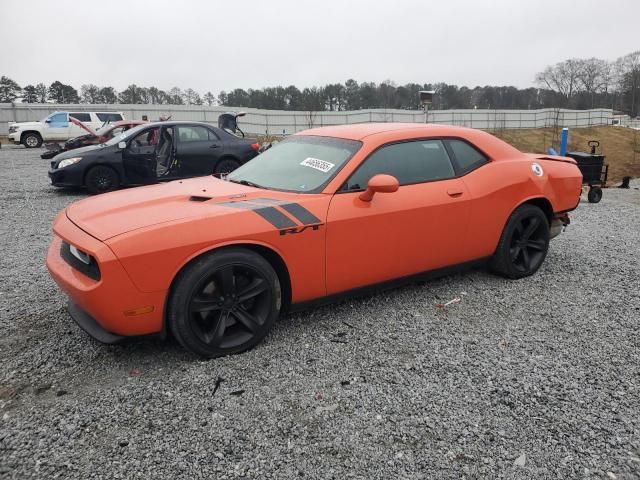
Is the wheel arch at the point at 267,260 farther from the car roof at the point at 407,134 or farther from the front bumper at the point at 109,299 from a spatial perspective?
the car roof at the point at 407,134

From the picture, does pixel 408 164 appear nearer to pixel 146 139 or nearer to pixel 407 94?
pixel 146 139

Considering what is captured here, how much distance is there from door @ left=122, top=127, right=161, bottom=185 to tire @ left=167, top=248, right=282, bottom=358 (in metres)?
6.50

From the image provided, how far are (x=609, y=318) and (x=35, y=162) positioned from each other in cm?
1716

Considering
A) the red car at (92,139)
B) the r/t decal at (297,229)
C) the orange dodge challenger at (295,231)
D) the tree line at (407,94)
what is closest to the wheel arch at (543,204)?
the orange dodge challenger at (295,231)

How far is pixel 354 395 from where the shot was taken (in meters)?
2.62

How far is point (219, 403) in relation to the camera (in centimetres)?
255

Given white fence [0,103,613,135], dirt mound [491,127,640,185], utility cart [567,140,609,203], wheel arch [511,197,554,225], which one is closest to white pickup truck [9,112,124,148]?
white fence [0,103,613,135]

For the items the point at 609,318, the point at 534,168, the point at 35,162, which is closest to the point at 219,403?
the point at 609,318

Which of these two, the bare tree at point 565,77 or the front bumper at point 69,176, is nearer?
the front bumper at point 69,176

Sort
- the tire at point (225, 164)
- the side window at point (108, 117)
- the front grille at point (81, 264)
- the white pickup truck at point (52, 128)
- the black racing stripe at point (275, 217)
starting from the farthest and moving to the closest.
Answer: the side window at point (108, 117) < the white pickup truck at point (52, 128) < the tire at point (225, 164) < the black racing stripe at point (275, 217) < the front grille at point (81, 264)

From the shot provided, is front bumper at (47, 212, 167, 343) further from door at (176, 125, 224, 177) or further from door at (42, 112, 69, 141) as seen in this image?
door at (42, 112, 69, 141)

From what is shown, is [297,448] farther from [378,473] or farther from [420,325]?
[420,325]

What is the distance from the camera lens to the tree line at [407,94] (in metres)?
57.9

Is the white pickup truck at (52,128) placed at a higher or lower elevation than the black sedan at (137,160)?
higher
